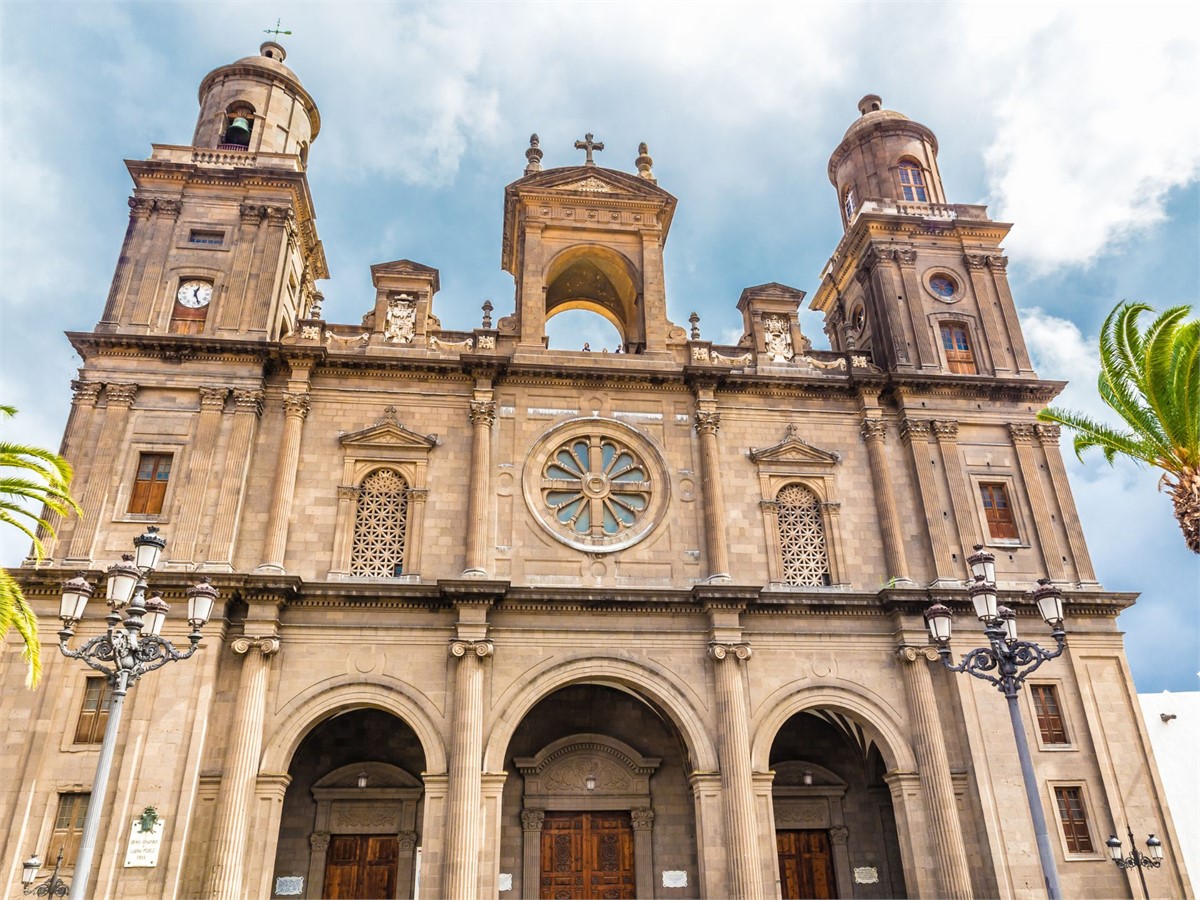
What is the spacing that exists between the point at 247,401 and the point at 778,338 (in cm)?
1383

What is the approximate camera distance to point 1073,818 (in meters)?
18.7

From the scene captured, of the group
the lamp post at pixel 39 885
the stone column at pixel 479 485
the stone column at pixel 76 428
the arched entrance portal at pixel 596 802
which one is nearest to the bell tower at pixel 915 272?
the stone column at pixel 479 485

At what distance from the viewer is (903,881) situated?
2034 cm

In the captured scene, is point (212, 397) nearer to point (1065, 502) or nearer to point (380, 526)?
point (380, 526)

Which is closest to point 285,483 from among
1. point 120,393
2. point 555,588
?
point 120,393

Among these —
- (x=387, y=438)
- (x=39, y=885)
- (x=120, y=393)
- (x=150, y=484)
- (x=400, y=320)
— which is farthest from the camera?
(x=400, y=320)

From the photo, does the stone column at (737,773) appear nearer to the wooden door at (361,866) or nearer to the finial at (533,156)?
the wooden door at (361,866)

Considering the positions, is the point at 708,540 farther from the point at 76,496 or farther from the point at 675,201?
the point at 76,496

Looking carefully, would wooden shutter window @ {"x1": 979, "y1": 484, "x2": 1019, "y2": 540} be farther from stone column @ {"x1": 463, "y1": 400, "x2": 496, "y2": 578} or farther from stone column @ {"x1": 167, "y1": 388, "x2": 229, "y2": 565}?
stone column @ {"x1": 167, "y1": 388, "x2": 229, "y2": 565}

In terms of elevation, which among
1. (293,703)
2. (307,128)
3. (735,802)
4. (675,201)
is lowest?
(735,802)

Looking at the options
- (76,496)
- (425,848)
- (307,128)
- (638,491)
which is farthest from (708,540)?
(307,128)

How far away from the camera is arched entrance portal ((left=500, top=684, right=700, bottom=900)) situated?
19.6 metres

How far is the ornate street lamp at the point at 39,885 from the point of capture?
15.7 m

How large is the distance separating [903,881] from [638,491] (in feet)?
35.8
